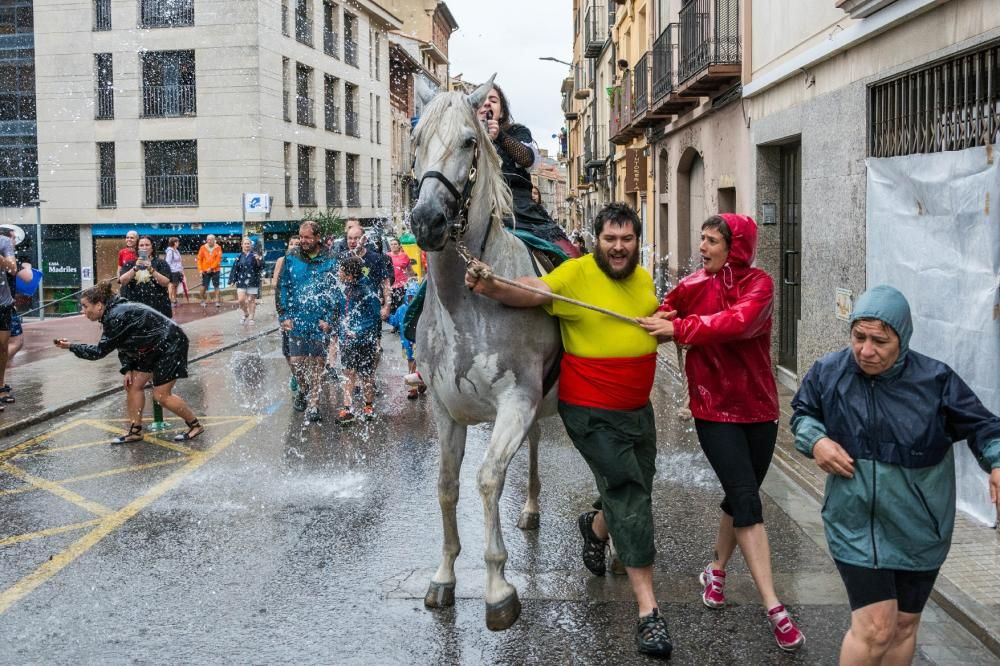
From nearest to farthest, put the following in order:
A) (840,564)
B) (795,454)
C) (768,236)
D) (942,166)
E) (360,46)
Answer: (840,564) < (942,166) < (795,454) < (768,236) < (360,46)

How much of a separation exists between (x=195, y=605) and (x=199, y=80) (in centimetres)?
3208

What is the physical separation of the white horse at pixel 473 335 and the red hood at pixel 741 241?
3.01 feet

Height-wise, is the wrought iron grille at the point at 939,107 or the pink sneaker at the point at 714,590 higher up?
the wrought iron grille at the point at 939,107

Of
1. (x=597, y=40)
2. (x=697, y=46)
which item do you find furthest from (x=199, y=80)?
(x=697, y=46)

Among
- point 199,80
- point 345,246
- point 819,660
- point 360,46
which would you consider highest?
point 360,46

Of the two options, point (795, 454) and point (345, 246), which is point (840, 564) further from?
point (345, 246)

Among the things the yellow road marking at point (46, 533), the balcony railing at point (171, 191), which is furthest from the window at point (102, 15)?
the yellow road marking at point (46, 533)

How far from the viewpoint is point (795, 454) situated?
7.95 m

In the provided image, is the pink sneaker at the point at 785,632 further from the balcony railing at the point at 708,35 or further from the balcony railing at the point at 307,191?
the balcony railing at the point at 307,191

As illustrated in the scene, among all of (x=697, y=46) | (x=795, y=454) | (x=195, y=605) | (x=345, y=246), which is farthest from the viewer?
(x=697, y=46)

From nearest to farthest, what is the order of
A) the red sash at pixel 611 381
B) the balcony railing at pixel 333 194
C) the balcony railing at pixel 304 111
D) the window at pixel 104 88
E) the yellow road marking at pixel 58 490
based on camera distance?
the red sash at pixel 611 381
the yellow road marking at pixel 58 490
the window at pixel 104 88
the balcony railing at pixel 304 111
the balcony railing at pixel 333 194

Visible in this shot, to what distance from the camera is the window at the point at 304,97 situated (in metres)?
37.3

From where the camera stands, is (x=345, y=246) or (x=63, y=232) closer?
(x=345, y=246)

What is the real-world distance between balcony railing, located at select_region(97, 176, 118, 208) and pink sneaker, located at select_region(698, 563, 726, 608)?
1354 inches
